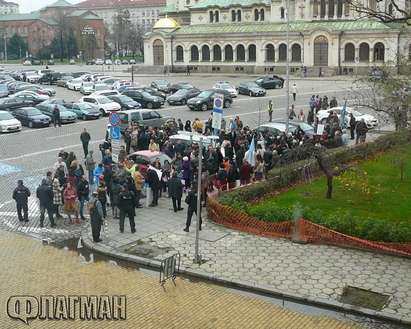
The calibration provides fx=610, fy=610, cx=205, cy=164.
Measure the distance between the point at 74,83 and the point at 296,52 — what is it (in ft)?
100

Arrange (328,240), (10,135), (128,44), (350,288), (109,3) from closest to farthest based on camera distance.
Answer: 1. (350,288)
2. (328,240)
3. (10,135)
4. (128,44)
5. (109,3)

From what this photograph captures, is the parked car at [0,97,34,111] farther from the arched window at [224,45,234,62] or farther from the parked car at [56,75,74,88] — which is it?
the arched window at [224,45,234,62]

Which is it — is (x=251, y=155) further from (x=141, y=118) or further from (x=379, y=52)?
(x=379, y=52)

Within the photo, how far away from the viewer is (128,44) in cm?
14425

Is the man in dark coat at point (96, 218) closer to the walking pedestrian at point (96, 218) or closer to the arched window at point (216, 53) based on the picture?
the walking pedestrian at point (96, 218)

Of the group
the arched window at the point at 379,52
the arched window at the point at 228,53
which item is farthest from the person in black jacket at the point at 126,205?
the arched window at the point at 228,53

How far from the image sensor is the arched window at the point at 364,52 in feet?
242

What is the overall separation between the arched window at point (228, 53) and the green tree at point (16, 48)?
72.6 m

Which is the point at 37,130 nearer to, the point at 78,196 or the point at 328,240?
the point at 78,196

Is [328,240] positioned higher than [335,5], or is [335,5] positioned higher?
[335,5]

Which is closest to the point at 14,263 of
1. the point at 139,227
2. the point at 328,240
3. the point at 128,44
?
the point at 139,227

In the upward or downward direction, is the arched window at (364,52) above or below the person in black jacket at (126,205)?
above

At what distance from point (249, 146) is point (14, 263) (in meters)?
12.4

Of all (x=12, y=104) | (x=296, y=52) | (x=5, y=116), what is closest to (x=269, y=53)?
(x=296, y=52)
